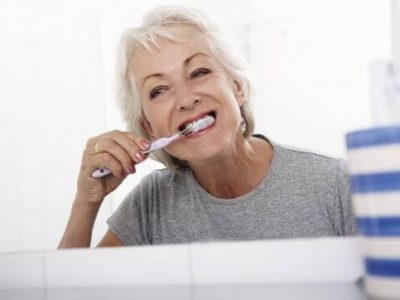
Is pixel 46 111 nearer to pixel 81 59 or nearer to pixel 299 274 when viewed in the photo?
pixel 81 59

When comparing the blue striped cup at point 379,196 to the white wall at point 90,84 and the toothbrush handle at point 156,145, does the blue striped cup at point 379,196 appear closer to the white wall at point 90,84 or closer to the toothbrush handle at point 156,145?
the toothbrush handle at point 156,145

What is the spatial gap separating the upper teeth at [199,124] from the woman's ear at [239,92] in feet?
0.38

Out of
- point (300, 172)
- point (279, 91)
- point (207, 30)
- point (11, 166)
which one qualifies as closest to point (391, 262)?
point (300, 172)

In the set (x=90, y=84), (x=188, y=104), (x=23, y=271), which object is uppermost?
(x=90, y=84)

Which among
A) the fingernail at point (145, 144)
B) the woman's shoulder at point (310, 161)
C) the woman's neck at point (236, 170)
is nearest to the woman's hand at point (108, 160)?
the fingernail at point (145, 144)

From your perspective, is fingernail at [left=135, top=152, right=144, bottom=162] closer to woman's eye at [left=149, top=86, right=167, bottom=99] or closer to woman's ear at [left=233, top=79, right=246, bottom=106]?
woman's eye at [left=149, top=86, right=167, bottom=99]

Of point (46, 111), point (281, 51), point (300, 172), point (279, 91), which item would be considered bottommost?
point (300, 172)

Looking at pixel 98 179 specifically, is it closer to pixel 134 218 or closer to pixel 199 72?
pixel 134 218

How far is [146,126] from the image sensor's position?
0.80 meters

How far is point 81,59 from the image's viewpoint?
1.09 m

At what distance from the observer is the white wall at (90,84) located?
0.91 metres

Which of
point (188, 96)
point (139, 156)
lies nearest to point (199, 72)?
point (188, 96)

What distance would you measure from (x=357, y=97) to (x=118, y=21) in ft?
1.84

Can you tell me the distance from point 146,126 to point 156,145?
0.34 ft
